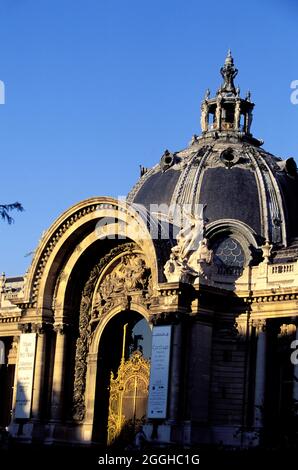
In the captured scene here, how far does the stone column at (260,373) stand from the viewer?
Answer: 3769 cm

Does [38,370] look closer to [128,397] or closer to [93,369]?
[93,369]

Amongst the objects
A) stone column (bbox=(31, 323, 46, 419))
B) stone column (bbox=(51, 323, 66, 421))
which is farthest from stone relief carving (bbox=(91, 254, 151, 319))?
stone column (bbox=(31, 323, 46, 419))

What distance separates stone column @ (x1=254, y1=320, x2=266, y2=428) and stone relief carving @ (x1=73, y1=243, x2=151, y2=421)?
5014mm

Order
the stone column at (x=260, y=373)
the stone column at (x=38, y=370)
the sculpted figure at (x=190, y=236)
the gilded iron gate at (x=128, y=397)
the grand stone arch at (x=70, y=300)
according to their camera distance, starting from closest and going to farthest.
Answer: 1. the stone column at (x=260, y=373)
2. the sculpted figure at (x=190, y=236)
3. the gilded iron gate at (x=128, y=397)
4. the grand stone arch at (x=70, y=300)
5. the stone column at (x=38, y=370)

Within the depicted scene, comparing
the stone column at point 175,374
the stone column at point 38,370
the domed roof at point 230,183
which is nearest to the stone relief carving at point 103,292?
the stone column at point 38,370

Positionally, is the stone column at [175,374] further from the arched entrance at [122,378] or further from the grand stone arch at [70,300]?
the arched entrance at [122,378]

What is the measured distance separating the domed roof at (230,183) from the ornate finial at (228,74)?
39.0 inches

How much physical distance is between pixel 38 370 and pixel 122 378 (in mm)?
3125

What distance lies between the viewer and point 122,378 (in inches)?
1667

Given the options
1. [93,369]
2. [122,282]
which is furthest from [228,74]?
[93,369]

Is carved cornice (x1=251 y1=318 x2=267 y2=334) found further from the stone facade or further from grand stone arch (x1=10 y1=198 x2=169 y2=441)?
grand stone arch (x1=10 y1=198 x2=169 y2=441)

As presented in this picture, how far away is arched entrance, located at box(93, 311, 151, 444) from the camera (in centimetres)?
4166

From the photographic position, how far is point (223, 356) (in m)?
39.0
